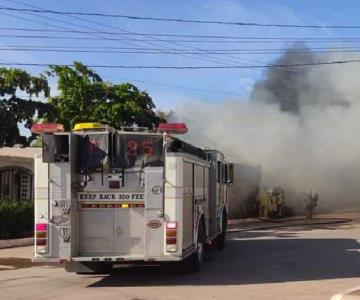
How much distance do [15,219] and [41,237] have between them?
8659mm

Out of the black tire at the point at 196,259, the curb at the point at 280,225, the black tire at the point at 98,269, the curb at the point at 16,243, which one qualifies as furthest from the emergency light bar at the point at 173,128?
the curb at the point at 280,225

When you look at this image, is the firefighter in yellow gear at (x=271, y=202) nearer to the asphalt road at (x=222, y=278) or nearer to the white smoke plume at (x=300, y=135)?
the white smoke plume at (x=300, y=135)

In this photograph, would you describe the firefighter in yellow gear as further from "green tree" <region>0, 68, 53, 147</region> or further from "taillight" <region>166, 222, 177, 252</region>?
"taillight" <region>166, 222, 177, 252</region>

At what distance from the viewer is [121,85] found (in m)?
22.5

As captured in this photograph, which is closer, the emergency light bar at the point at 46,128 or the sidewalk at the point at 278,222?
the emergency light bar at the point at 46,128

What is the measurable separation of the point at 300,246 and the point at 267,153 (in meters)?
11.0

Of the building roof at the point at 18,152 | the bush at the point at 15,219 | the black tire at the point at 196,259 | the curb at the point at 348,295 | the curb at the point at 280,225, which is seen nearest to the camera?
the curb at the point at 348,295

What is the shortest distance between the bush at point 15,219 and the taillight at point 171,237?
8.94 metres

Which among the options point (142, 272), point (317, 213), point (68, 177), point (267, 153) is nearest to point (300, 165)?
point (267, 153)

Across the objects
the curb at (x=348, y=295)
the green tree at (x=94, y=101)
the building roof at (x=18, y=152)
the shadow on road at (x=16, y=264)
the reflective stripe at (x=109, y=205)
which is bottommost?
the curb at (x=348, y=295)

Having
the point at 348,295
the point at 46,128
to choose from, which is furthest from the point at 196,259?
the point at 46,128

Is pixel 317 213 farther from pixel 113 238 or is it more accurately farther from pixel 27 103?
pixel 113 238

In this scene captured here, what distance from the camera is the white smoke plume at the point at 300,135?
1090 inches

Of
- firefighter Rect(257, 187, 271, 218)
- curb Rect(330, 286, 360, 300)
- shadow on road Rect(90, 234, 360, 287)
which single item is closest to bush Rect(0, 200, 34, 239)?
shadow on road Rect(90, 234, 360, 287)
